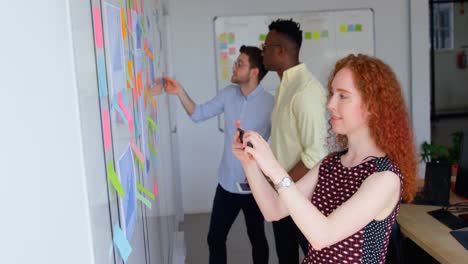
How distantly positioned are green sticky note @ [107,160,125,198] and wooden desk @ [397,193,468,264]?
1333 millimetres

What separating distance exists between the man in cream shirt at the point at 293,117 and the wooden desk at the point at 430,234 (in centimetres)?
48

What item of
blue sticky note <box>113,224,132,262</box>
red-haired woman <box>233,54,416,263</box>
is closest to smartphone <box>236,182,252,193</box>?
red-haired woman <box>233,54,416,263</box>

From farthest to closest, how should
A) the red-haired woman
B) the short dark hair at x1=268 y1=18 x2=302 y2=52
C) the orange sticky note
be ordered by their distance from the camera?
the short dark hair at x1=268 y1=18 x2=302 y2=52, the red-haired woman, the orange sticky note

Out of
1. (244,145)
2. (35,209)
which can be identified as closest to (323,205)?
(244,145)

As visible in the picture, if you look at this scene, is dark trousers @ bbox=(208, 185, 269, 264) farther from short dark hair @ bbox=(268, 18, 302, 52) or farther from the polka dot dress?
the polka dot dress

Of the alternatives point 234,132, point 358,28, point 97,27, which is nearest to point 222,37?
point 358,28

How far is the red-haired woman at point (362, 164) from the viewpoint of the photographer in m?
1.39

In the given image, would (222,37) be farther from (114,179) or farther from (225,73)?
(114,179)

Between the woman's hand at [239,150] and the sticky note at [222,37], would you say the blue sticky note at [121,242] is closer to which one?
the woman's hand at [239,150]

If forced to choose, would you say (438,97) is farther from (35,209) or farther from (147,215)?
(35,209)

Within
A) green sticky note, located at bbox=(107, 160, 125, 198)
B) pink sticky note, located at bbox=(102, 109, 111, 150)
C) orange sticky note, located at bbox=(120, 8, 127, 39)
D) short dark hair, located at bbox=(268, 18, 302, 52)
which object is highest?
short dark hair, located at bbox=(268, 18, 302, 52)

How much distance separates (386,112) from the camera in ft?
4.93

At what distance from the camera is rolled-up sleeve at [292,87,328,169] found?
7.73 ft

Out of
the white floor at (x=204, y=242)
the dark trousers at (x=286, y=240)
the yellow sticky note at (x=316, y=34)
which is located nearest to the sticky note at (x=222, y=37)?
the yellow sticky note at (x=316, y=34)
